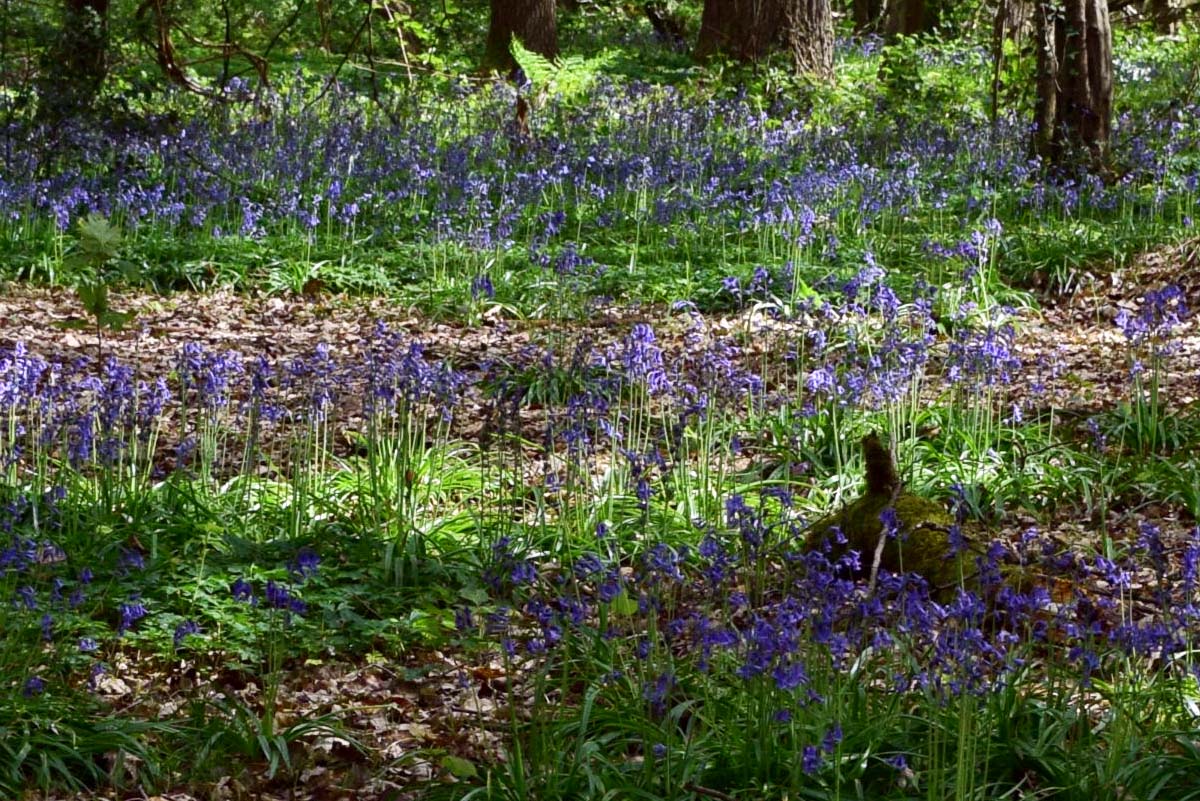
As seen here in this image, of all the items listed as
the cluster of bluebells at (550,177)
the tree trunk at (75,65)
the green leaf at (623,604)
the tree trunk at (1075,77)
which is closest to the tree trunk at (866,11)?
the cluster of bluebells at (550,177)

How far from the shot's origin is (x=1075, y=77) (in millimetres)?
9766

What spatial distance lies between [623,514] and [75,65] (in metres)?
7.25

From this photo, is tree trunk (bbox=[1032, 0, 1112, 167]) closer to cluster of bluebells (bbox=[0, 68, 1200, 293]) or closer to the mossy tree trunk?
cluster of bluebells (bbox=[0, 68, 1200, 293])

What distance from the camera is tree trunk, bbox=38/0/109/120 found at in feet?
33.1

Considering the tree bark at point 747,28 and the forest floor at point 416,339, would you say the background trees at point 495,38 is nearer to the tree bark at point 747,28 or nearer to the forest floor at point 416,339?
the tree bark at point 747,28

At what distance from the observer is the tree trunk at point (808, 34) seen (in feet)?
47.8

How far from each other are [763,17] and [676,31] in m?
7.64

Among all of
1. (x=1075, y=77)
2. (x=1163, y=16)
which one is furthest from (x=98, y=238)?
(x=1163, y=16)

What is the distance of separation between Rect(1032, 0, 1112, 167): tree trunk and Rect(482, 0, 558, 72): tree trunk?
6463 millimetres

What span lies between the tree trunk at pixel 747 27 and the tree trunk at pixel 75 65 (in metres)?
6.99

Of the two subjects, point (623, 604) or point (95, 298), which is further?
point (95, 298)

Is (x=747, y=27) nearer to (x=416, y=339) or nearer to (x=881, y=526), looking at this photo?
(x=416, y=339)

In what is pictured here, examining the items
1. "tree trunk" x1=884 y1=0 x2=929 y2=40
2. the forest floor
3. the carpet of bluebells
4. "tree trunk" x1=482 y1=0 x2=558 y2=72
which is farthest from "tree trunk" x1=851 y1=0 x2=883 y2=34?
the forest floor

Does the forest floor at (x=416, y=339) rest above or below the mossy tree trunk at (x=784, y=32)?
below
